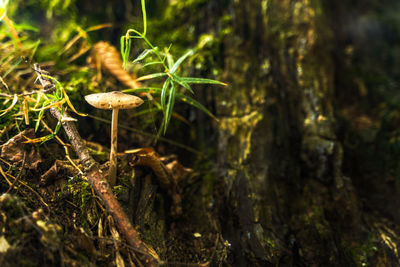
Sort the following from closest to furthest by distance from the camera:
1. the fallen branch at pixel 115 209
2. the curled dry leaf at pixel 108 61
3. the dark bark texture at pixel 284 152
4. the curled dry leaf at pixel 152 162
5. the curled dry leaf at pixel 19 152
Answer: the fallen branch at pixel 115 209 → the curled dry leaf at pixel 19 152 → the curled dry leaf at pixel 152 162 → the dark bark texture at pixel 284 152 → the curled dry leaf at pixel 108 61

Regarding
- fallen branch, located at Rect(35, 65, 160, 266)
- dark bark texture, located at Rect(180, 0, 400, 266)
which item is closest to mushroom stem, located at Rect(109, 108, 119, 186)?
fallen branch, located at Rect(35, 65, 160, 266)

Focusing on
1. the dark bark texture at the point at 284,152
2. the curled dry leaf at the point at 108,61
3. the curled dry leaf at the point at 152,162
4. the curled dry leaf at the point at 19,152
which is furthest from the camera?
the curled dry leaf at the point at 108,61

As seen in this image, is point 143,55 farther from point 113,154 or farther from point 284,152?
point 284,152

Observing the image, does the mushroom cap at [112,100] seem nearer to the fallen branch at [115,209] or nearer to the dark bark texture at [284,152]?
the fallen branch at [115,209]

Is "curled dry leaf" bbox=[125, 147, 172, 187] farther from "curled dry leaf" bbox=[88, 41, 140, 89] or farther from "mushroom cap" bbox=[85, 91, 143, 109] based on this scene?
"curled dry leaf" bbox=[88, 41, 140, 89]

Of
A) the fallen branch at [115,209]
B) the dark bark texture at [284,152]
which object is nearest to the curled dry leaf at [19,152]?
the fallen branch at [115,209]
